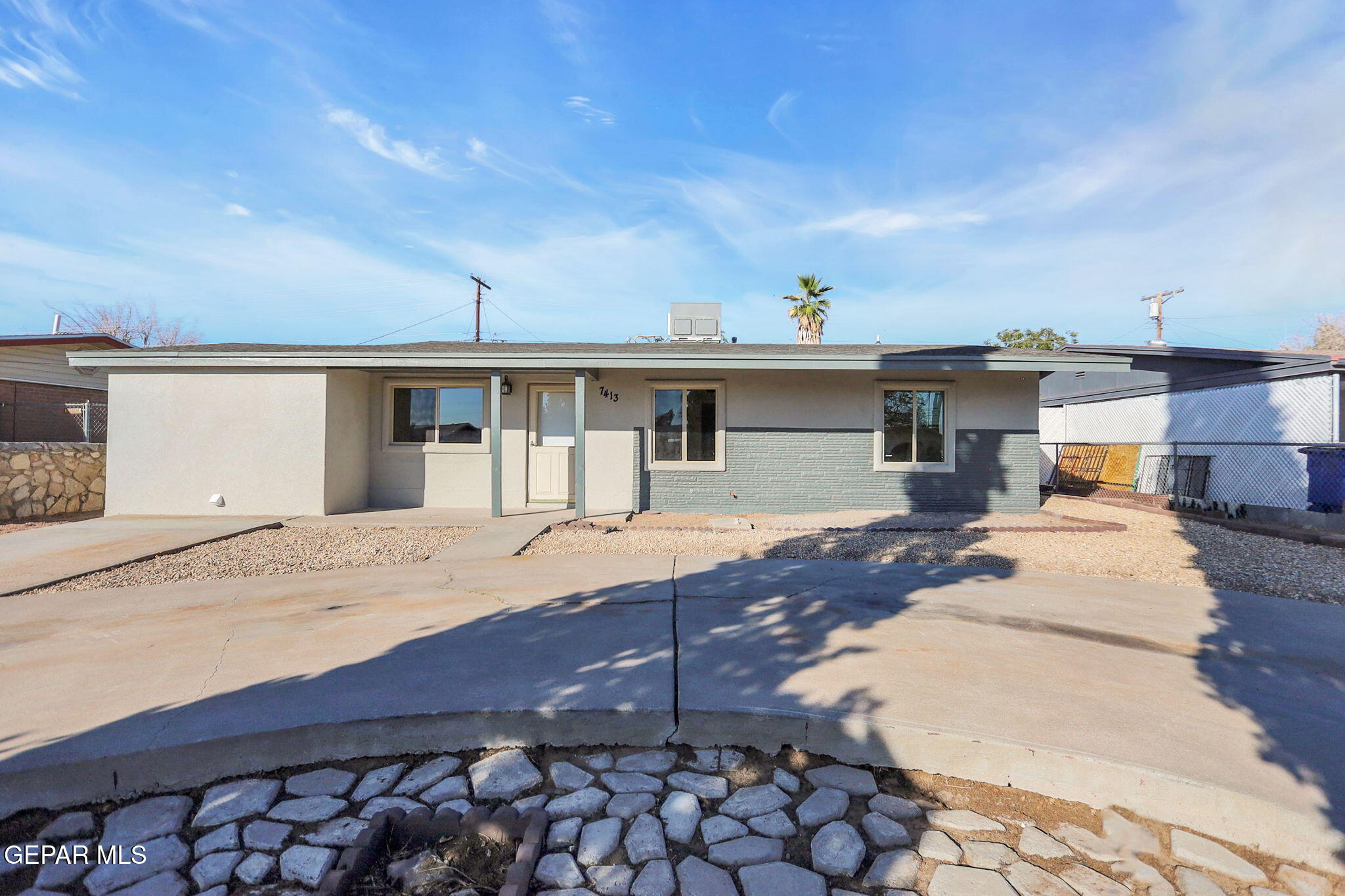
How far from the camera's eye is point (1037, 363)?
9.63 metres

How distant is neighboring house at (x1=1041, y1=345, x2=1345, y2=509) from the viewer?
10375 mm

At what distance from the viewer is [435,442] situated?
1091 centimetres

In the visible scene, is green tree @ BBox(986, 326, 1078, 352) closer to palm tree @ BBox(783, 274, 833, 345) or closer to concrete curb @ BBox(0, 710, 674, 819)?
palm tree @ BBox(783, 274, 833, 345)

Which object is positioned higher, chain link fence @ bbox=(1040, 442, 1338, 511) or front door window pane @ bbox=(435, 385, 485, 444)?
front door window pane @ bbox=(435, 385, 485, 444)

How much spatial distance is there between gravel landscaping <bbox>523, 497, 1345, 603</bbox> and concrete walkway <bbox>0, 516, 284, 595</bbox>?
392 cm

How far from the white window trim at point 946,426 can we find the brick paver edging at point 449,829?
9.08 meters

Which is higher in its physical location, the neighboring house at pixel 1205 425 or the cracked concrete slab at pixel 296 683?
the neighboring house at pixel 1205 425

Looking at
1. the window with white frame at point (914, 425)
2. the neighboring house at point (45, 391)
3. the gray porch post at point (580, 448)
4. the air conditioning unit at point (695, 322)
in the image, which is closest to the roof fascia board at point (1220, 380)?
the window with white frame at point (914, 425)

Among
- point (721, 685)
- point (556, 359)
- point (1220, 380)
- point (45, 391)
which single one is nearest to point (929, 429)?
point (556, 359)

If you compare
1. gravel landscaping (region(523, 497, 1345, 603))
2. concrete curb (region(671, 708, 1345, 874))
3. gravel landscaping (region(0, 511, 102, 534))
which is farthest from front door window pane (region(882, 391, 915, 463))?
gravel landscaping (region(0, 511, 102, 534))

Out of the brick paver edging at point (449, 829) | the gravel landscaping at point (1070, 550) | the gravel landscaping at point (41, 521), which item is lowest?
the brick paver edging at point (449, 829)

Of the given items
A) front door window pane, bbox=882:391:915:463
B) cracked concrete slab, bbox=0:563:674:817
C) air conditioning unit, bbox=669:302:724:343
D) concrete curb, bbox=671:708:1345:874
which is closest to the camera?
concrete curb, bbox=671:708:1345:874

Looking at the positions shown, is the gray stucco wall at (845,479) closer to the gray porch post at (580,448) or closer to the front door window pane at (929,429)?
the front door window pane at (929,429)

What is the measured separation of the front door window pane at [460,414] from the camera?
10.9m
